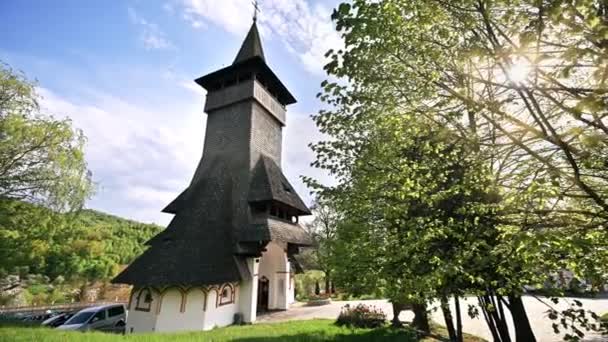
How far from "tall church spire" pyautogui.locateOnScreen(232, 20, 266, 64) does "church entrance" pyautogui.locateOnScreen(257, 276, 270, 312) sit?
1426 centimetres

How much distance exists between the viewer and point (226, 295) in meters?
14.3

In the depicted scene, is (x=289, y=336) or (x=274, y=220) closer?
(x=289, y=336)

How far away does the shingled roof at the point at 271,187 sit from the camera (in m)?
16.0

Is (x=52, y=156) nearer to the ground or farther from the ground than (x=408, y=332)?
farther from the ground

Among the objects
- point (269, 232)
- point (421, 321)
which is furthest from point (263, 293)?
point (421, 321)

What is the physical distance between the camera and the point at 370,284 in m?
5.62

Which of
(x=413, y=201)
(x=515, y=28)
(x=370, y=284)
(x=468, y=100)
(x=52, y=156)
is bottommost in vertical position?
(x=370, y=284)

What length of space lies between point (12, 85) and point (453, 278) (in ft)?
62.1

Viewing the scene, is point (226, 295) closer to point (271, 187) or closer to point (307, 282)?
point (271, 187)

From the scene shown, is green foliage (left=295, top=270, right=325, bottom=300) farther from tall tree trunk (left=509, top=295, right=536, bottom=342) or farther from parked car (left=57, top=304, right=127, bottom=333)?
tall tree trunk (left=509, top=295, right=536, bottom=342)

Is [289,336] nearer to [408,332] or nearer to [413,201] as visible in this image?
[408,332]

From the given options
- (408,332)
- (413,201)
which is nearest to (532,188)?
(413,201)

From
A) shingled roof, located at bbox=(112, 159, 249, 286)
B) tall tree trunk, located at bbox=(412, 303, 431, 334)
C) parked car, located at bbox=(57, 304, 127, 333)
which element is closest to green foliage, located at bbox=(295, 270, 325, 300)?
shingled roof, located at bbox=(112, 159, 249, 286)

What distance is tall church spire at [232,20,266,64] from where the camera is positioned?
2059 centimetres
